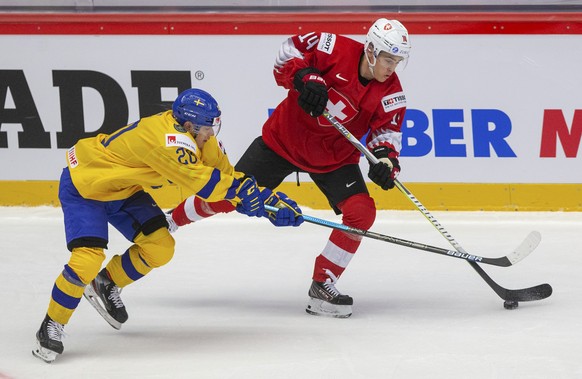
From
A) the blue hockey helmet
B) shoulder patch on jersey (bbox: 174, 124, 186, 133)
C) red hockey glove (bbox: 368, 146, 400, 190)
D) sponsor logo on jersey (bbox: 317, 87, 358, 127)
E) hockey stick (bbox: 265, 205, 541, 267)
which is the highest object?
the blue hockey helmet

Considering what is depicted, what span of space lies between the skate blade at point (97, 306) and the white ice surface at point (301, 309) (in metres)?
0.06

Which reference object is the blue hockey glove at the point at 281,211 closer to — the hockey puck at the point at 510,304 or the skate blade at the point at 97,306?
the skate blade at the point at 97,306

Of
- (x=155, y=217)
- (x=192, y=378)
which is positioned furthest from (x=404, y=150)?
(x=192, y=378)

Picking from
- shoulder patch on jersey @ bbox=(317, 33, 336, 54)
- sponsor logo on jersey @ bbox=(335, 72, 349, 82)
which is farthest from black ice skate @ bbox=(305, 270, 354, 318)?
shoulder patch on jersey @ bbox=(317, 33, 336, 54)

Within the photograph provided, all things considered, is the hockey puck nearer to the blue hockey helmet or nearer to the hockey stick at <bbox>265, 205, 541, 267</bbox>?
the hockey stick at <bbox>265, 205, 541, 267</bbox>

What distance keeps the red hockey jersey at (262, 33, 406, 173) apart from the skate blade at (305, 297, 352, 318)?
1.80 ft

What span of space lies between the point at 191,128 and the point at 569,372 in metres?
1.50

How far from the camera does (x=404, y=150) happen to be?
5.59m

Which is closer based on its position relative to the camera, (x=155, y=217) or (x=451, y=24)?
(x=155, y=217)

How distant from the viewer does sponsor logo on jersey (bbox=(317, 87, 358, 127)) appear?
4043 millimetres

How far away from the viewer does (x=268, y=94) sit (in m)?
5.63

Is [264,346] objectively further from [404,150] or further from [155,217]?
[404,150]

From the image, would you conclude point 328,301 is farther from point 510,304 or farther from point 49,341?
point 49,341

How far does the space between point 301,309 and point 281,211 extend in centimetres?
66
